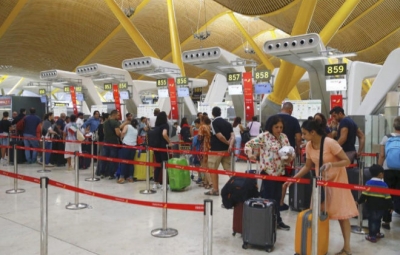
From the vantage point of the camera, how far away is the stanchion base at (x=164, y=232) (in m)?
5.06

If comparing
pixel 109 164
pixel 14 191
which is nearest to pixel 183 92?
pixel 109 164

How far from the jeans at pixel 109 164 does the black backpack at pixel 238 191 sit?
504cm

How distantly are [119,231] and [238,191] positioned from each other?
1.74 m

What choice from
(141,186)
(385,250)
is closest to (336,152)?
(385,250)

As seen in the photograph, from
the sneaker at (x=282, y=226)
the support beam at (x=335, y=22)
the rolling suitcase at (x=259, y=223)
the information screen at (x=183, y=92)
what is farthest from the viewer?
the support beam at (x=335, y=22)

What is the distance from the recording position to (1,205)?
265 inches

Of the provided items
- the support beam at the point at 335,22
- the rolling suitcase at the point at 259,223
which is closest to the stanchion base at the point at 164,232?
the rolling suitcase at the point at 259,223

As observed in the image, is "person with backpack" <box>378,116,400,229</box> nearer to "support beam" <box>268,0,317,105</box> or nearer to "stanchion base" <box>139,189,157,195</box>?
"stanchion base" <box>139,189,157,195</box>

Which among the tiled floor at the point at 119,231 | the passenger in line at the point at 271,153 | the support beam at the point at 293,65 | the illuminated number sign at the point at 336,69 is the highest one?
the support beam at the point at 293,65

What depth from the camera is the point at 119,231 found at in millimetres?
5258

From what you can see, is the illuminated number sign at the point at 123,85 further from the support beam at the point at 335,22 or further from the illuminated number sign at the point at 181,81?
the support beam at the point at 335,22

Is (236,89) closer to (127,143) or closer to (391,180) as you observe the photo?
(127,143)

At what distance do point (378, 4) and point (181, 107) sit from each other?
20.7 metres

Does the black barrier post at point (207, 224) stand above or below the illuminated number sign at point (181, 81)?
below
